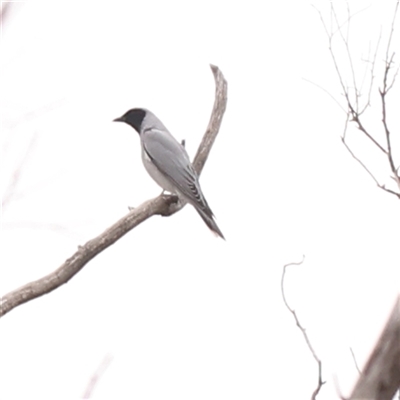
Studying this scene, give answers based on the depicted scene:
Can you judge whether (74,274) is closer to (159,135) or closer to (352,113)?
(352,113)

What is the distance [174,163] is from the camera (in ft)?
20.2

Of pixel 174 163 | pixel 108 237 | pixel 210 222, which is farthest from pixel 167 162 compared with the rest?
pixel 108 237

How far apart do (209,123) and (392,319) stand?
400cm

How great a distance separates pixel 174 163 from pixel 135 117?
1.17m

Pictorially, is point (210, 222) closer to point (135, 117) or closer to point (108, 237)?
point (135, 117)

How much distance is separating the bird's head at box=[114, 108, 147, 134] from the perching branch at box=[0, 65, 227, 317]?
1.66 meters

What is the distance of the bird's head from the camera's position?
7.13 metres

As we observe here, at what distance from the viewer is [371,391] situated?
133 centimetres

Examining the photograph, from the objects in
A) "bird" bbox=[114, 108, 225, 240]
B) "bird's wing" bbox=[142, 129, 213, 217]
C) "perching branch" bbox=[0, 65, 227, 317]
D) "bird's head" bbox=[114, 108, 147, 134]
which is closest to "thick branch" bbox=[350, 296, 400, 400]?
"perching branch" bbox=[0, 65, 227, 317]

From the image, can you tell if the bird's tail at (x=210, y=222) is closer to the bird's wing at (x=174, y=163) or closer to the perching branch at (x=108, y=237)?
the bird's wing at (x=174, y=163)

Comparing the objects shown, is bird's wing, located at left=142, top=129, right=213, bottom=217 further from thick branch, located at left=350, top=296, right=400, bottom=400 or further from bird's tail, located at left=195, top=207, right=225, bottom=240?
thick branch, located at left=350, top=296, right=400, bottom=400

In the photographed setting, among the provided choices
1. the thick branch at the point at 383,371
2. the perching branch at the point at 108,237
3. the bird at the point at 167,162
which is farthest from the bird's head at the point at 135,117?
the thick branch at the point at 383,371

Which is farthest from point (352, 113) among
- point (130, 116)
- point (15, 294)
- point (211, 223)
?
point (130, 116)

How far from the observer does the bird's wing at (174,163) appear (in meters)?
5.89
